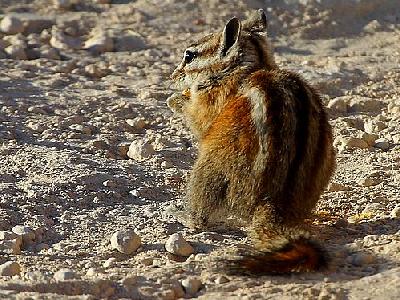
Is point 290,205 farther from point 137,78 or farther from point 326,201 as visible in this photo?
point 137,78

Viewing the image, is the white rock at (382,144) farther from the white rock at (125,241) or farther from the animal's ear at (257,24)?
the white rock at (125,241)

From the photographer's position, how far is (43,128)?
25.0 ft

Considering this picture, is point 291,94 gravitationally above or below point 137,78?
above

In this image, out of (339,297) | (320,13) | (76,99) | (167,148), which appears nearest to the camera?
(339,297)

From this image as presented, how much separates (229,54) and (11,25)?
135 inches

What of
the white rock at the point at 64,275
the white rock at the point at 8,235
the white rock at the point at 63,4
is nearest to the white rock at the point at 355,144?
the white rock at the point at 8,235

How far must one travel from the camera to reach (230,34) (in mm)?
6695

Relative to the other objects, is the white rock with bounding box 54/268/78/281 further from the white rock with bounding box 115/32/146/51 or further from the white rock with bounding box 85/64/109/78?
the white rock with bounding box 115/32/146/51

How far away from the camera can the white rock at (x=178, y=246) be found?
224 inches

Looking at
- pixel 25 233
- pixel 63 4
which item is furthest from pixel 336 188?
pixel 63 4

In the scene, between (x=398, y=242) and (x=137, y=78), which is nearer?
(x=398, y=242)

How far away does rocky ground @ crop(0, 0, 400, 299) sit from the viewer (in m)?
5.34

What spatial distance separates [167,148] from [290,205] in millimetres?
1944

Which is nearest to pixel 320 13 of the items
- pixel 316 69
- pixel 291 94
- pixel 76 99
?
pixel 316 69
